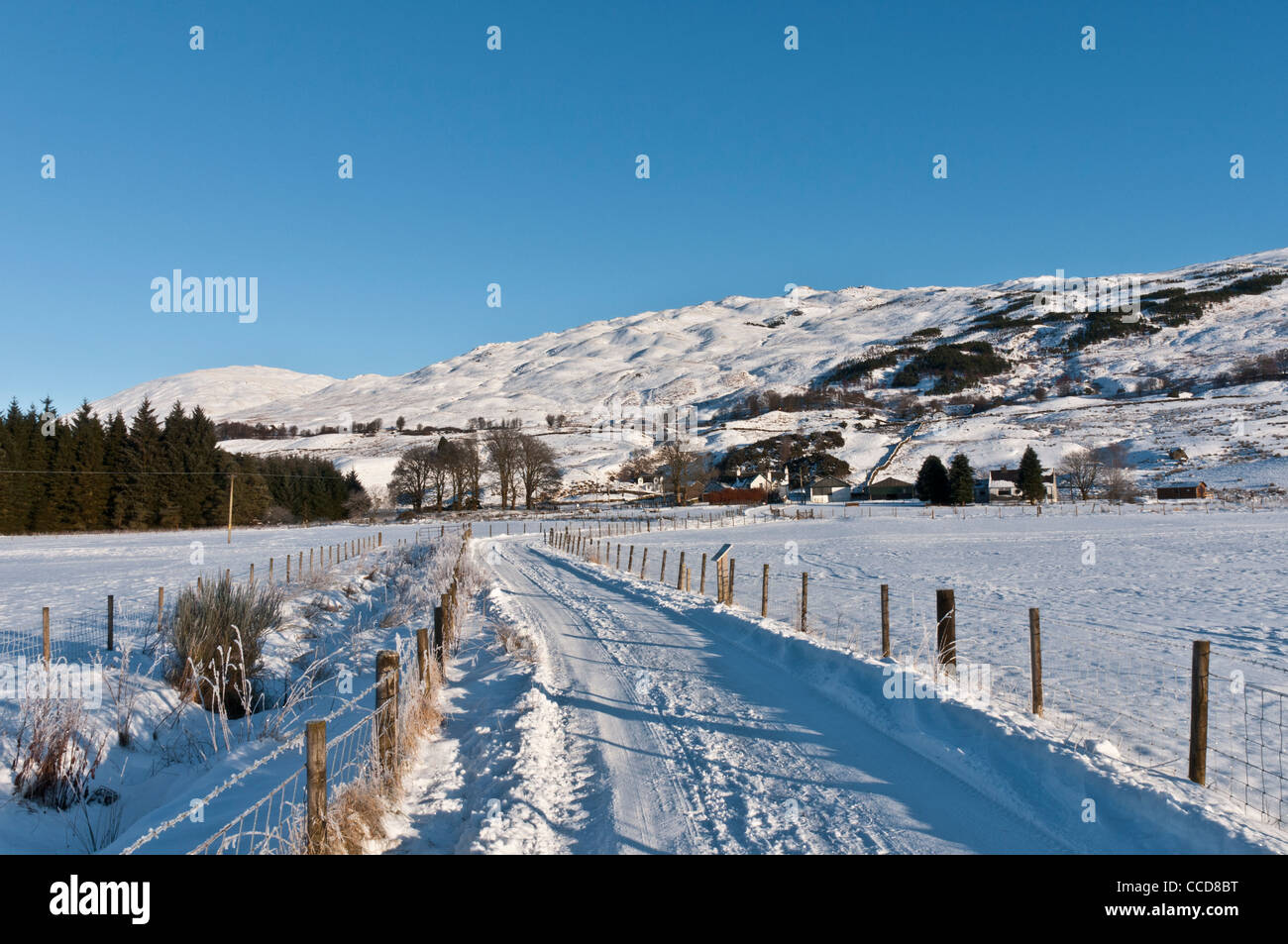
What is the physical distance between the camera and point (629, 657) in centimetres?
1018

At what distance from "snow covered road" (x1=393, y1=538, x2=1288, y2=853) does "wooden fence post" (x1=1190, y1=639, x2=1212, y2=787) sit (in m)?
0.93

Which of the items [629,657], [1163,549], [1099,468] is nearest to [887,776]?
[629,657]

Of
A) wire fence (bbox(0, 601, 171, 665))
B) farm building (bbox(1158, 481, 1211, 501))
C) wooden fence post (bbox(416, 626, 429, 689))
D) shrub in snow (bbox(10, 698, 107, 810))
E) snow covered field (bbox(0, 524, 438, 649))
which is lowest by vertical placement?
snow covered field (bbox(0, 524, 438, 649))

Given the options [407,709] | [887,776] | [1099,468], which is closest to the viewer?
[887,776]

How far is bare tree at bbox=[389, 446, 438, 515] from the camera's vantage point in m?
83.1

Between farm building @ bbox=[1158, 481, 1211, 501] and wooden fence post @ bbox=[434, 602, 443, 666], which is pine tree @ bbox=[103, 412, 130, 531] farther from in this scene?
farm building @ bbox=[1158, 481, 1211, 501]

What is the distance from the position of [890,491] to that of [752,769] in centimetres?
9150

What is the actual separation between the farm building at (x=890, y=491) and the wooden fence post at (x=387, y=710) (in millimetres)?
91348

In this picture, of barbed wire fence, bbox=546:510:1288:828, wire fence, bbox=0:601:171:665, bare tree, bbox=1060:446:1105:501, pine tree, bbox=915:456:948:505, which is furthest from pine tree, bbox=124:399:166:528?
bare tree, bbox=1060:446:1105:501

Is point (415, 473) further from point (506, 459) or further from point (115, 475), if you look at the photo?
point (115, 475)

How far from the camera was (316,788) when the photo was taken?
13.3 feet

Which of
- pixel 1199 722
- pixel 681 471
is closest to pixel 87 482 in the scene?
pixel 681 471
